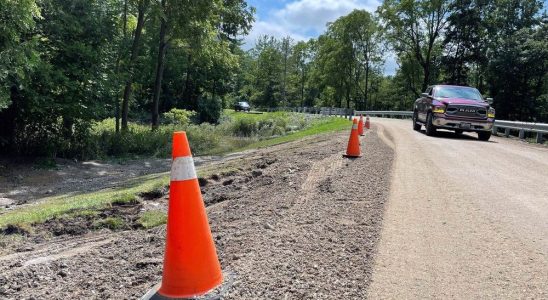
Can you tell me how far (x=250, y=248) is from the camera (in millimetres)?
4340

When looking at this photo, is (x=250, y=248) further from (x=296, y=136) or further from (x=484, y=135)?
(x=296, y=136)

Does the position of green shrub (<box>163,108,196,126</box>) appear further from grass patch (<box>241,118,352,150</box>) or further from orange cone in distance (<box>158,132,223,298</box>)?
orange cone in distance (<box>158,132,223,298</box>)

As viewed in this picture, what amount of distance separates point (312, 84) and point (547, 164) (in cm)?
7534

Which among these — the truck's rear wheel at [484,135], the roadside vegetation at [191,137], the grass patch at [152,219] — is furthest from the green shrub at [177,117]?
the grass patch at [152,219]

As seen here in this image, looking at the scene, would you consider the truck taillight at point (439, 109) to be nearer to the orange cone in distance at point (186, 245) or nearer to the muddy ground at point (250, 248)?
the muddy ground at point (250, 248)

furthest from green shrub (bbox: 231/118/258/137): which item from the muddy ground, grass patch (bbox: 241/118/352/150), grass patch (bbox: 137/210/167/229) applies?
grass patch (bbox: 137/210/167/229)

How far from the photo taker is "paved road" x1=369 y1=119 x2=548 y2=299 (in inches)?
142

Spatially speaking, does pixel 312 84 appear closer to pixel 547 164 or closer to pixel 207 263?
pixel 547 164

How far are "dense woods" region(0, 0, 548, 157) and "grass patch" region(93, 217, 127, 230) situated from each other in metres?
6.93

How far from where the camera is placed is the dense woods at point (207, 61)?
1562 centimetres

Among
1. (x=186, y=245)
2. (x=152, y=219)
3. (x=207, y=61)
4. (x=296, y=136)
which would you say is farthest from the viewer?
(x=207, y=61)

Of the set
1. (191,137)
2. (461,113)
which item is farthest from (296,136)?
(461,113)

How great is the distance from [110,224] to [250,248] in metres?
2.98

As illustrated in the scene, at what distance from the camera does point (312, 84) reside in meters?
84.5
